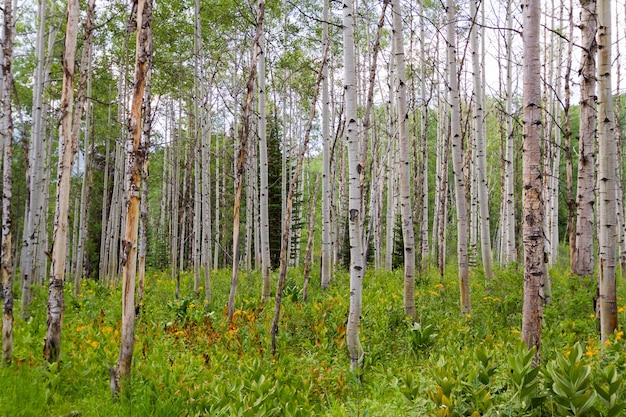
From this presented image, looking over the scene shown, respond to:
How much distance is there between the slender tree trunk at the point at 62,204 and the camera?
15.7 feet

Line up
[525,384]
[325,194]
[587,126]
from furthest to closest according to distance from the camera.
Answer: [325,194] < [587,126] < [525,384]

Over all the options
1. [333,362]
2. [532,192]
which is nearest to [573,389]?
[532,192]

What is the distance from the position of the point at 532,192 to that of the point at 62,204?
4.89m

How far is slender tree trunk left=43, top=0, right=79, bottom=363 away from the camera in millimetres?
4785

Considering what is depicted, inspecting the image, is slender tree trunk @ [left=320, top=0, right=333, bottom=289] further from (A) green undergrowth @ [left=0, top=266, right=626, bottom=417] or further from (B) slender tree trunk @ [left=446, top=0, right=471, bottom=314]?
(B) slender tree trunk @ [left=446, top=0, right=471, bottom=314]

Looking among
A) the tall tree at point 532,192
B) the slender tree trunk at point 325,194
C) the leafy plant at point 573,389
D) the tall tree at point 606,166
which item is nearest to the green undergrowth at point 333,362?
the leafy plant at point 573,389

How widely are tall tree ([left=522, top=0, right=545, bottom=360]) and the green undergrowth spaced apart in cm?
29

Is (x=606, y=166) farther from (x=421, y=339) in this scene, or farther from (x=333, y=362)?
(x=333, y=362)

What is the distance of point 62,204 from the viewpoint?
4.84m

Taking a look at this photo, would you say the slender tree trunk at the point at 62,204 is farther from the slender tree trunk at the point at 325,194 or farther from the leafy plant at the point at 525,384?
the slender tree trunk at the point at 325,194

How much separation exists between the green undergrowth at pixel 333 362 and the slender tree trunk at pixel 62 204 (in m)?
0.34

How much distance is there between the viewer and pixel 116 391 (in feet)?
13.9

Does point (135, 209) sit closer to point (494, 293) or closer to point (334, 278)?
point (494, 293)

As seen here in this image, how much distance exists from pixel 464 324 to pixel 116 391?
4.59 metres
